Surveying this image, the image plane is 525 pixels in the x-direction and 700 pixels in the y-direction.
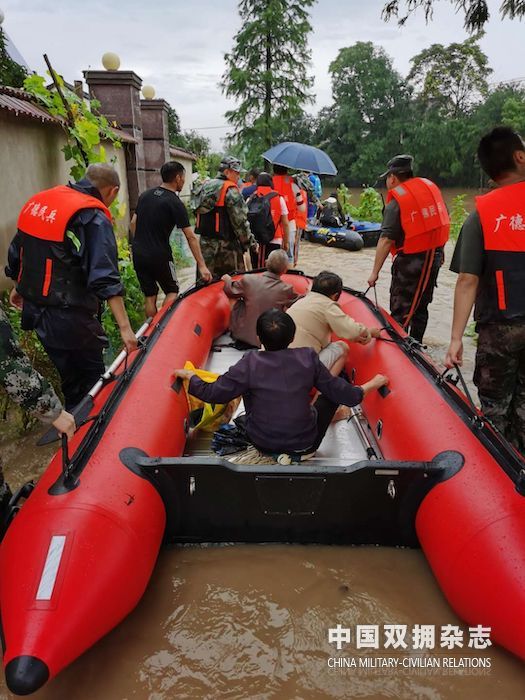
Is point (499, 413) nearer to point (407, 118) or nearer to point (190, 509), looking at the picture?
point (190, 509)

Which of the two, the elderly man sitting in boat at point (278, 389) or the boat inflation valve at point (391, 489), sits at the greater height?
the elderly man sitting in boat at point (278, 389)

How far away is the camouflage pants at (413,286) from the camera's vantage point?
3719 mm

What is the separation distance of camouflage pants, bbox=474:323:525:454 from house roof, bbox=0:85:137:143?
151 inches

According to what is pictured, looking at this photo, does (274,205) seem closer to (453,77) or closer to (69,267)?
(69,267)

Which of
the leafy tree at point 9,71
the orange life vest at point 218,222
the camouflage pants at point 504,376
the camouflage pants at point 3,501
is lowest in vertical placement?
the camouflage pants at point 3,501

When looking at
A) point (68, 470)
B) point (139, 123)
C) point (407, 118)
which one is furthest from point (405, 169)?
point (407, 118)

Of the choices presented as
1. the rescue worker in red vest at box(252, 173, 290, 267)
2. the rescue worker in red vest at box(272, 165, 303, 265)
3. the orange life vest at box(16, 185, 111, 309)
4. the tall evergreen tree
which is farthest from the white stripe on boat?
the tall evergreen tree

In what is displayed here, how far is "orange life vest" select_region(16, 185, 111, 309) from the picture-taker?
232 cm

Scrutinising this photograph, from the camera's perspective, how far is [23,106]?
431 centimetres

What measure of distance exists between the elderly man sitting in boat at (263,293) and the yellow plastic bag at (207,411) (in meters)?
0.96

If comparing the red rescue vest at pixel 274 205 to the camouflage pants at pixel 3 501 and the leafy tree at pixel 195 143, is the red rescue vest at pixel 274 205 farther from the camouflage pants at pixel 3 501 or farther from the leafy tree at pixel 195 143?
the leafy tree at pixel 195 143

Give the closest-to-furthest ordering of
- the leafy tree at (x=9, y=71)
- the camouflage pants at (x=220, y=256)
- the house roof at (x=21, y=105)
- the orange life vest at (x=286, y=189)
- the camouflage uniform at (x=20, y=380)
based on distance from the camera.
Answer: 1. the camouflage uniform at (x=20, y=380)
2. the house roof at (x=21, y=105)
3. the camouflage pants at (x=220, y=256)
4. the orange life vest at (x=286, y=189)
5. the leafy tree at (x=9, y=71)

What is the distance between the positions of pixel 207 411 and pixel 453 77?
33.9 meters

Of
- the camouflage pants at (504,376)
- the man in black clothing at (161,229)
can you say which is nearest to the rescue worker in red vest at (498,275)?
the camouflage pants at (504,376)
